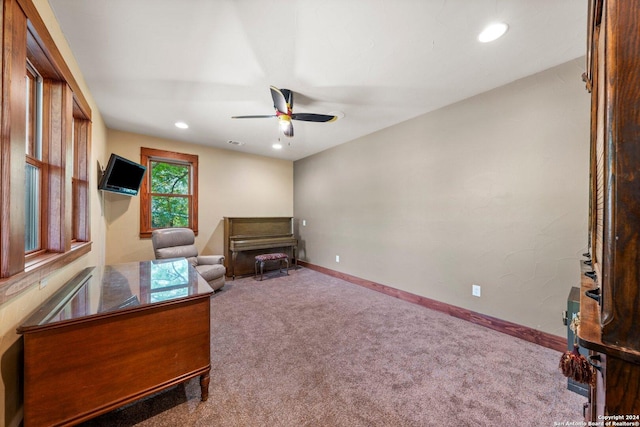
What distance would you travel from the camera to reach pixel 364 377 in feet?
6.06

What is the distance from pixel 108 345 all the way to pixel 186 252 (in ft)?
9.43

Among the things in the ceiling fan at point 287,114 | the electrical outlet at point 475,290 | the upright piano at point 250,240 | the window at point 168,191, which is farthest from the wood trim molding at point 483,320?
the window at point 168,191

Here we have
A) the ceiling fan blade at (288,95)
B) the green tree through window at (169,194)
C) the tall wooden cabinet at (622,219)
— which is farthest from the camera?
the green tree through window at (169,194)

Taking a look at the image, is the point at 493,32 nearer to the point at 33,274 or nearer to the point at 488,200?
the point at 488,200

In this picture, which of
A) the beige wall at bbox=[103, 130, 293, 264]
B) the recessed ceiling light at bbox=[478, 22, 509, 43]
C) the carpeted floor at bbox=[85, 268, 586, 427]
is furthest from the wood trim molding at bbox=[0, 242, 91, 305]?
the recessed ceiling light at bbox=[478, 22, 509, 43]

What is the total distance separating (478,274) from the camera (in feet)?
8.95

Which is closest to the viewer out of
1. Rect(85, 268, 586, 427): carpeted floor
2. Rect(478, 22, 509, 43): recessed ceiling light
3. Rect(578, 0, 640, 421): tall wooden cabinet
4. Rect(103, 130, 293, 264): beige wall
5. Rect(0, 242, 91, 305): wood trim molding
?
Rect(578, 0, 640, 421): tall wooden cabinet

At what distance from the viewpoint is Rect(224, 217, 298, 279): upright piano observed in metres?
4.73

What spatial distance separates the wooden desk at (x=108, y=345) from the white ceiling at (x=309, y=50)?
1.88 m

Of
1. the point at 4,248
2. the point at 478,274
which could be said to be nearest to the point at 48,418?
the point at 4,248

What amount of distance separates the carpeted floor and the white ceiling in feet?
8.50

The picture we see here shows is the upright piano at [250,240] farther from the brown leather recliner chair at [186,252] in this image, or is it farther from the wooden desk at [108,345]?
the wooden desk at [108,345]

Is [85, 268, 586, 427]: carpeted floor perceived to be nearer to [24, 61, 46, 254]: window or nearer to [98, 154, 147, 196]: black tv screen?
[24, 61, 46, 254]: window

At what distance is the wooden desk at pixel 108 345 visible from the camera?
112 centimetres
